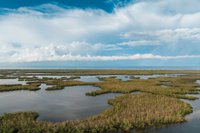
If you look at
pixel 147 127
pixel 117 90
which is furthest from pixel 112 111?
pixel 117 90

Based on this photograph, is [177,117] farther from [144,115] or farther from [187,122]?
[144,115]

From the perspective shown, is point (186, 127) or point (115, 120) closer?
point (186, 127)

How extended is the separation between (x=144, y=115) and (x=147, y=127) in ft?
9.49

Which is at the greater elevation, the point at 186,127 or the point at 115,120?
the point at 115,120

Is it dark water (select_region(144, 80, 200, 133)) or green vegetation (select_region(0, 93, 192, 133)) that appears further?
dark water (select_region(144, 80, 200, 133))

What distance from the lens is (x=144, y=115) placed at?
2312cm

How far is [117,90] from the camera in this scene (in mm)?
43250

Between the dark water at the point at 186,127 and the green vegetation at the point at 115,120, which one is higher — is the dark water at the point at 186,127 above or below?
below

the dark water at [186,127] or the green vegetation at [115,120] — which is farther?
the dark water at [186,127]

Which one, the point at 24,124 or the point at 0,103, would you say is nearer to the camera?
the point at 24,124

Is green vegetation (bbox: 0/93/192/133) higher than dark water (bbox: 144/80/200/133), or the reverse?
green vegetation (bbox: 0/93/192/133)

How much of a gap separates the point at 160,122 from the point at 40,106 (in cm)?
1745

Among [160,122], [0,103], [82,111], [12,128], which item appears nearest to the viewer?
[12,128]

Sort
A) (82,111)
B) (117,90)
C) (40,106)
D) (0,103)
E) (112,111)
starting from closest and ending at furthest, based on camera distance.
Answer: (112,111)
(82,111)
(40,106)
(0,103)
(117,90)
